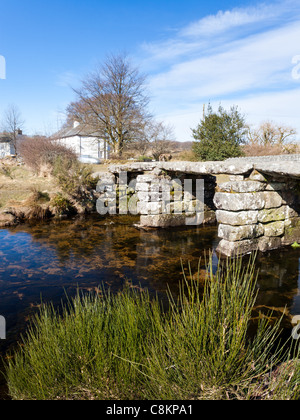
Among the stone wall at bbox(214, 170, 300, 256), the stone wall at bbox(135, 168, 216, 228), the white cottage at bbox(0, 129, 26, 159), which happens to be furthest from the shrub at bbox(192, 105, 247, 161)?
the white cottage at bbox(0, 129, 26, 159)

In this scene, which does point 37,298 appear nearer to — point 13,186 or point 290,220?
point 290,220

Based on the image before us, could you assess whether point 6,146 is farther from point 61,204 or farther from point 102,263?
point 102,263

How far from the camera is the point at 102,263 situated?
6.14 metres

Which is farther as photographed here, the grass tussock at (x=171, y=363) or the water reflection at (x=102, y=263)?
the water reflection at (x=102, y=263)

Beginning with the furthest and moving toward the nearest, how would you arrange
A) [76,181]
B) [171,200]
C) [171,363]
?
[76,181], [171,200], [171,363]

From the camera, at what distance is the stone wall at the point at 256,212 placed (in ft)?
20.0

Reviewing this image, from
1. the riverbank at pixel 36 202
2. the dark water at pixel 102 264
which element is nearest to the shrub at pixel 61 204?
the riverbank at pixel 36 202

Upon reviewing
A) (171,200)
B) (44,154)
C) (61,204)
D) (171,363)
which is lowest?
(171,363)

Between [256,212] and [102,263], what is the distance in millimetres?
3904

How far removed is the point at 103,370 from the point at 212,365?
83 cm

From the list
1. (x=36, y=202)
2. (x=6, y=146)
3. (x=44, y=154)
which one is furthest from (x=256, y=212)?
(x=6, y=146)

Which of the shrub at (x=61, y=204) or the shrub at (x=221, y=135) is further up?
the shrub at (x=221, y=135)

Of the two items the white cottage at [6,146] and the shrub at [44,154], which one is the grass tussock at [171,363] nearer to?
the shrub at [44,154]
